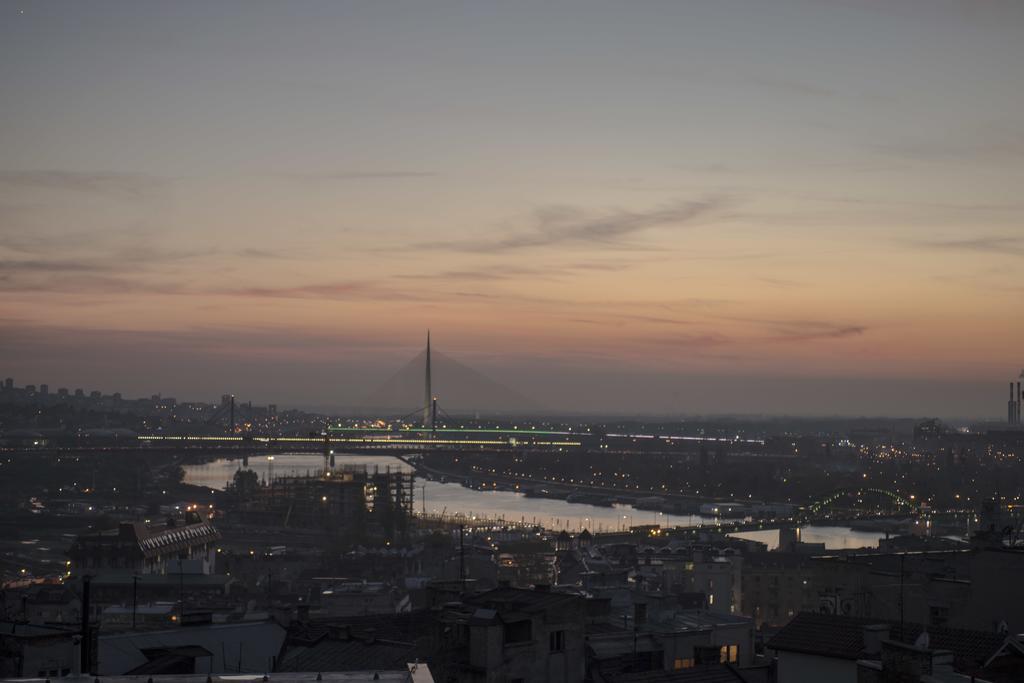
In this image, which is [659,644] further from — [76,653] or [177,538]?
[177,538]

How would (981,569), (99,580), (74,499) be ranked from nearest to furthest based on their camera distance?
1. (981,569)
2. (99,580)
3. (74,499)

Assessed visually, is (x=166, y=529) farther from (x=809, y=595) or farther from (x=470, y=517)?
(x=470, y=517)

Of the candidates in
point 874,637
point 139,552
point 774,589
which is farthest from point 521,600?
point 139,552

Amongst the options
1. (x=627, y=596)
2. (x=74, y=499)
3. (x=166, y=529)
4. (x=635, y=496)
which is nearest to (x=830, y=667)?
(x=627, y=596)

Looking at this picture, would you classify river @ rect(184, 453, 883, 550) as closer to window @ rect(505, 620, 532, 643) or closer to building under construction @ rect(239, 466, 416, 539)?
building under construction @ rect(239, 466, 416, 539)

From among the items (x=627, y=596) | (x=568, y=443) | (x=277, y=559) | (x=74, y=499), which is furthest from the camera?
(x=568, y=443)

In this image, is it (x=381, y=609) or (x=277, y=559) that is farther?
(x=277, y=559)

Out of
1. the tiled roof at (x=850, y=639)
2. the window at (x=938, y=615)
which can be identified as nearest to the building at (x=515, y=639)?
the tiled roof at (x=850, y=639)
